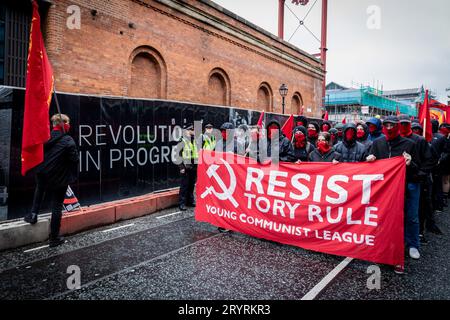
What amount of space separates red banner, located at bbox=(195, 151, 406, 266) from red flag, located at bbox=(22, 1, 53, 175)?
255cm

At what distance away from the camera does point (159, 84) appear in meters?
12.8

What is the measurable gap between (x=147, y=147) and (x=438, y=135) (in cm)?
657

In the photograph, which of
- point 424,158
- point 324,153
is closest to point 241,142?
point 324,153

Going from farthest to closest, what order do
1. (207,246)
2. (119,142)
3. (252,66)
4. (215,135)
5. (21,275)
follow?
(252,66)
(215,135)
(119,142)
(207,246)
(21,275)

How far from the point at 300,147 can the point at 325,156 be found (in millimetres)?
613

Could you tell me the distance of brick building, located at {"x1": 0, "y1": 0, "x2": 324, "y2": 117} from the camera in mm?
9562

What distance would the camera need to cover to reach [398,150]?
4.18m

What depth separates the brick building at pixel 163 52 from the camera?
9.56 m

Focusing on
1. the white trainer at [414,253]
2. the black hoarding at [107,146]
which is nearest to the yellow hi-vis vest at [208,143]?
the black hoarding at [107,146]

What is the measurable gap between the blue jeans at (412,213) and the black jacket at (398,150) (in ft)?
0.45

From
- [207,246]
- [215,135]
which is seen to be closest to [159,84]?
[215,135]

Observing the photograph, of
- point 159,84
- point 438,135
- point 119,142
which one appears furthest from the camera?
point 159,84

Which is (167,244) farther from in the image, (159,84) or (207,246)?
(159,84)

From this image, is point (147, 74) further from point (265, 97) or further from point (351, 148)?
point (265, 97)
